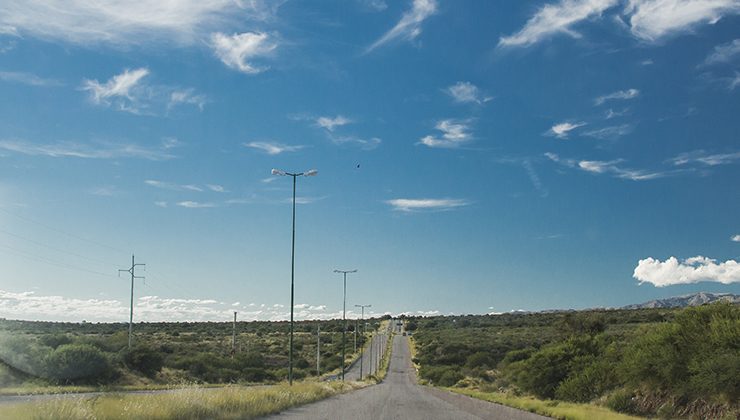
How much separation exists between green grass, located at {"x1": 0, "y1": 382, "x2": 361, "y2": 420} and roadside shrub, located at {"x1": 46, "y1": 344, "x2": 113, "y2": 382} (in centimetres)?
2463

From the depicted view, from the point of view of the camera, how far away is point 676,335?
2705cm

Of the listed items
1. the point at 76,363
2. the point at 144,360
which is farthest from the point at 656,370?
the point at 144,360

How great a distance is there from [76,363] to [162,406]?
1328 inches

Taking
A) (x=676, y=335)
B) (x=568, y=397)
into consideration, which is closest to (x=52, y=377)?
(x=568, y=397)

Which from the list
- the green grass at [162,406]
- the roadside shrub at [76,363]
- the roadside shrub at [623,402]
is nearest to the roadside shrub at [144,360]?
the roadside shrub at [76,363]

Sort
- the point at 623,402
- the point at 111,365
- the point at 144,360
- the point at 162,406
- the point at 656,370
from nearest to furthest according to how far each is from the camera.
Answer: the point at 162,406
the point at 656,370
the point at 623,402
the point at 111,365
the point at 144,360

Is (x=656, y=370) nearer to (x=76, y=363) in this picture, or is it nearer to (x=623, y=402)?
(x=623, y=402)

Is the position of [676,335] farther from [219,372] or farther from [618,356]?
[219,372]

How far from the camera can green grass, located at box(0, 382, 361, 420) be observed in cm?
1606

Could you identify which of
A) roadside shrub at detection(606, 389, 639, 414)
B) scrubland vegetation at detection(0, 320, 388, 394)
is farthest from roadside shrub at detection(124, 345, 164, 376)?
roadside shrub at detection(606, 389, 639, 414)

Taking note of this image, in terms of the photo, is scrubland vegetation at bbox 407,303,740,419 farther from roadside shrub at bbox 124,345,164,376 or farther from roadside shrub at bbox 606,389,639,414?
roadside shrub at bbox 124,345,164,376

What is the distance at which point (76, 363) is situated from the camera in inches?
1980

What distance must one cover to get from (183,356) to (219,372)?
5.92m

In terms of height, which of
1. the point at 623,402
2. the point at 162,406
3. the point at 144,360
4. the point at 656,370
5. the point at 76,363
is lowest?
the point at 144,360
